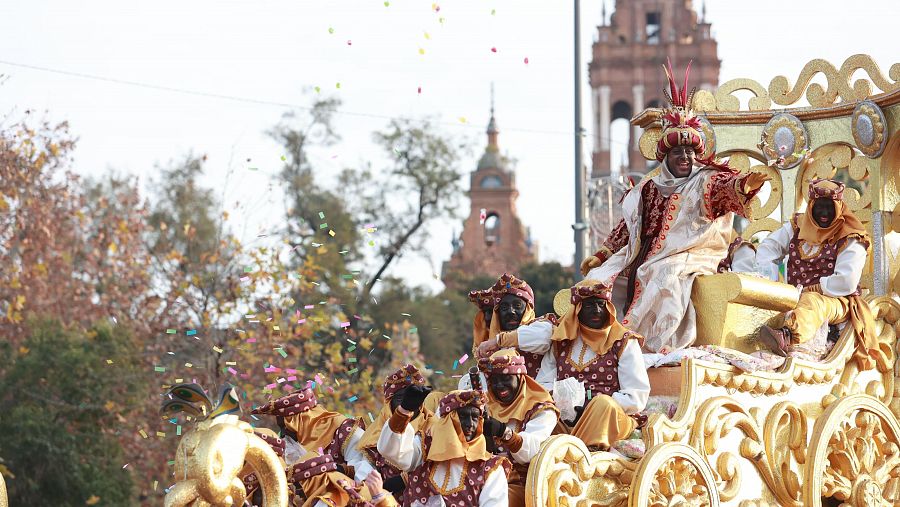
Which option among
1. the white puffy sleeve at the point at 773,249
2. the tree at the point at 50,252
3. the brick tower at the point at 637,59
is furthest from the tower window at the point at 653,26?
the white puffy sleeve at the point at 773,249

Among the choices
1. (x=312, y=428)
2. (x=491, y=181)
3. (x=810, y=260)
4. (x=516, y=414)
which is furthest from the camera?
(x=491, y=181)

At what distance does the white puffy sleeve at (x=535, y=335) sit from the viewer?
25.0ft

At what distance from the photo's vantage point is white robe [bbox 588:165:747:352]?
26.9 feet

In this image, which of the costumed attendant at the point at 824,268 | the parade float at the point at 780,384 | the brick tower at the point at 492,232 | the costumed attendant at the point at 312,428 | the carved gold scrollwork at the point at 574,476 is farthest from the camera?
the brick tower at the point at 492,232

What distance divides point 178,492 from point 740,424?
384 centimetres

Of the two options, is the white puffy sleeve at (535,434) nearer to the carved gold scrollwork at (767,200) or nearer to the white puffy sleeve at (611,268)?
the white puffy sleeve at (611,268)

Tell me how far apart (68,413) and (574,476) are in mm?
12593

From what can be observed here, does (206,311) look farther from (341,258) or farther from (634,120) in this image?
(341,258)

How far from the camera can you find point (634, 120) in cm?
990

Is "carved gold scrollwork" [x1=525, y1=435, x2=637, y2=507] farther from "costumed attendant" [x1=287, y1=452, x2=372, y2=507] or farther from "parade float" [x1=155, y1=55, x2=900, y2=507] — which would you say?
"costumed attendant" [x1=287, y1=452, x2=372, y2=507]

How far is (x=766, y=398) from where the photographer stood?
7945 millimetres

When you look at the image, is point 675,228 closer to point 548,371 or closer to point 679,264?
point 679,264

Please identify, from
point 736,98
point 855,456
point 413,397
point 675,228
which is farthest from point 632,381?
point 736,98

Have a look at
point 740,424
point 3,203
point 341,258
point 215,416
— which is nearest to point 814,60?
point 740,424
